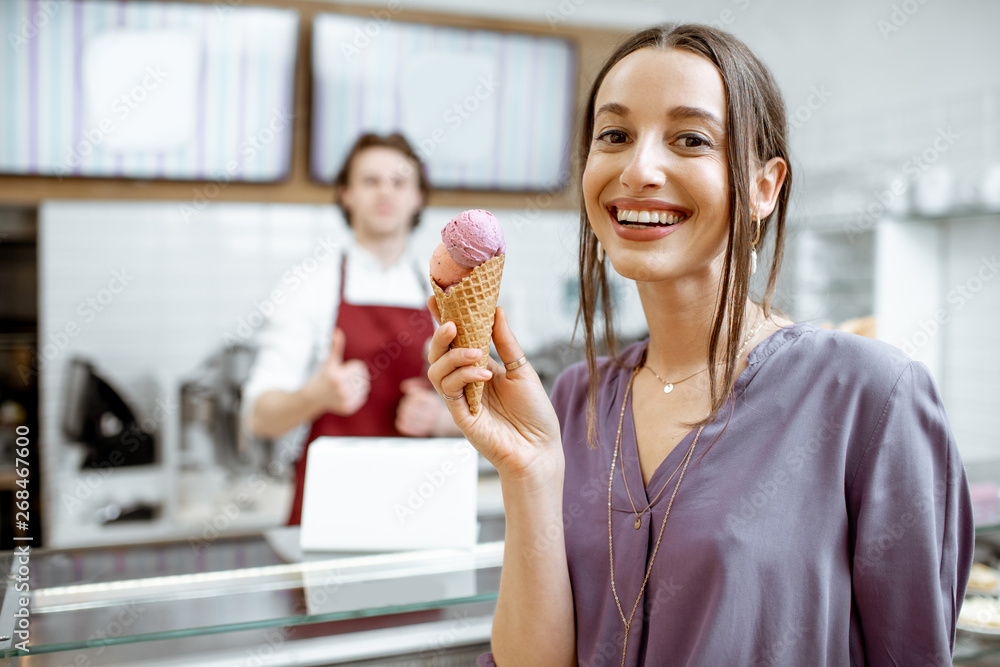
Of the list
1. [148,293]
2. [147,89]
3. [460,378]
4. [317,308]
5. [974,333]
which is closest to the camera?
[460,378]

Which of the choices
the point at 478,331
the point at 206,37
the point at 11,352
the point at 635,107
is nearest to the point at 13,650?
the point at 478,331

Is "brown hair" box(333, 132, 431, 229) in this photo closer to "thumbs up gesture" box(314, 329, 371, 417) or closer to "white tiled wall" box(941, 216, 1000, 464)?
"thumbs up gesture" box(314, 329, 371, 417)

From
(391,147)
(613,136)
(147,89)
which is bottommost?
(613,136)

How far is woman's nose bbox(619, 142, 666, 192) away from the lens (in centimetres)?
101

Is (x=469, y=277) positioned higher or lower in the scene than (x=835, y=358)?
higher

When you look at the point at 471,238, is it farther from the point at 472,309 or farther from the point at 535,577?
the point at 535,577

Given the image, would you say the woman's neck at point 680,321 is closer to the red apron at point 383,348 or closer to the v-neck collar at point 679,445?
the v-neck collar at point 679,445

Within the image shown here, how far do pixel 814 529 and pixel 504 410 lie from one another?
44 centimetres

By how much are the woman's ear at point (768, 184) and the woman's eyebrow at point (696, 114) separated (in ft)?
0.38

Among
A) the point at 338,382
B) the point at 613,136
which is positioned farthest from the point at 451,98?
the point at 613,136

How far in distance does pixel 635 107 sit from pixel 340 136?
3.09 meters

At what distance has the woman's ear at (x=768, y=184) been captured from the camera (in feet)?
3.61

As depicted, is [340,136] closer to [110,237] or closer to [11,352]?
[110,237]

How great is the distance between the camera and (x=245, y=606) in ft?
3.91
